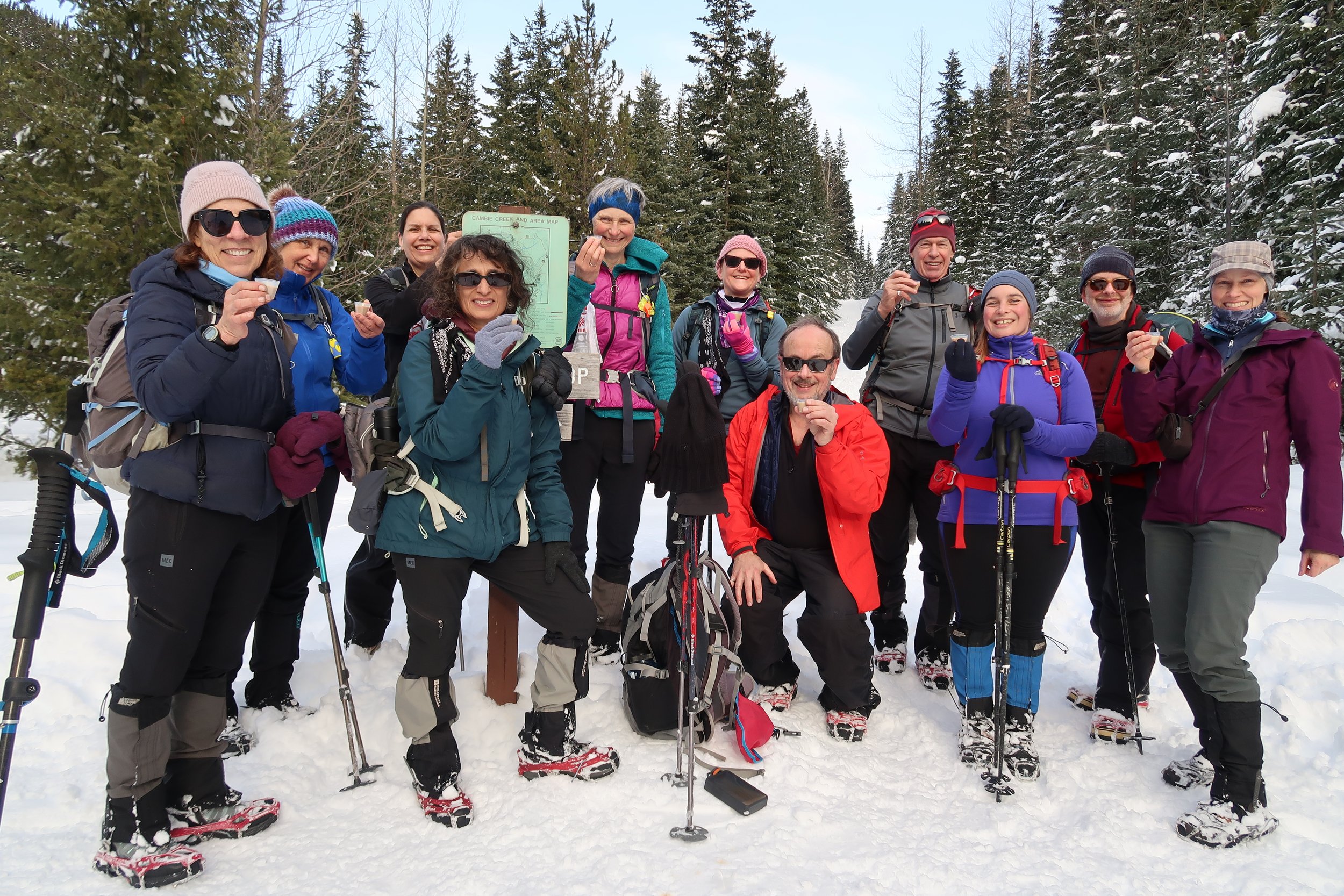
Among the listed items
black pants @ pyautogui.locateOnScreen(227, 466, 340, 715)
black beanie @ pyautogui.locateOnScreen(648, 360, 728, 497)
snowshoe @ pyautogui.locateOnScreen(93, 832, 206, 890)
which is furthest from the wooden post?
snowshoe @ pyautogui.locateOnScreen(93, 832, 206, 890)

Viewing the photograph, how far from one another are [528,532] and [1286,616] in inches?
233

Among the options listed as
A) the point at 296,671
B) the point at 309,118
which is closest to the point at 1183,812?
the point at 296,671

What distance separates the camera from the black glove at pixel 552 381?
3.45 meters

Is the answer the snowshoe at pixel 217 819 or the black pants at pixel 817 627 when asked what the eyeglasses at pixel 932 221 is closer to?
the black pants at pixel 817 627

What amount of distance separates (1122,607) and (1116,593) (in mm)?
102

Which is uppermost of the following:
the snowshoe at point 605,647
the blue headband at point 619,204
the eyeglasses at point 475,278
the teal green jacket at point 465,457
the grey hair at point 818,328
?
the blue headband at point 619,204

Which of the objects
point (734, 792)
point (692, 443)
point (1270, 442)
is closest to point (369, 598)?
point (692, 443)

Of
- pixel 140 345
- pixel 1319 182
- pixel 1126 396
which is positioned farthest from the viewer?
pixel 1319 182

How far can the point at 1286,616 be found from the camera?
18.5ft

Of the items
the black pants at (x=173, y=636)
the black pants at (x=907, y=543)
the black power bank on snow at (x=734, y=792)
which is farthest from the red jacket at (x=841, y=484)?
the black pants at (x=173, y=636)

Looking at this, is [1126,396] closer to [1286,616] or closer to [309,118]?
[1286,616]

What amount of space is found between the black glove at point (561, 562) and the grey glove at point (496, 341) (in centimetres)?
94

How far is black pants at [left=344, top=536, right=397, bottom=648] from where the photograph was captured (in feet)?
15.2

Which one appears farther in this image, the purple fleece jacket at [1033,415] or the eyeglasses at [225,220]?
the purple fleece jacket at [1033,415]
